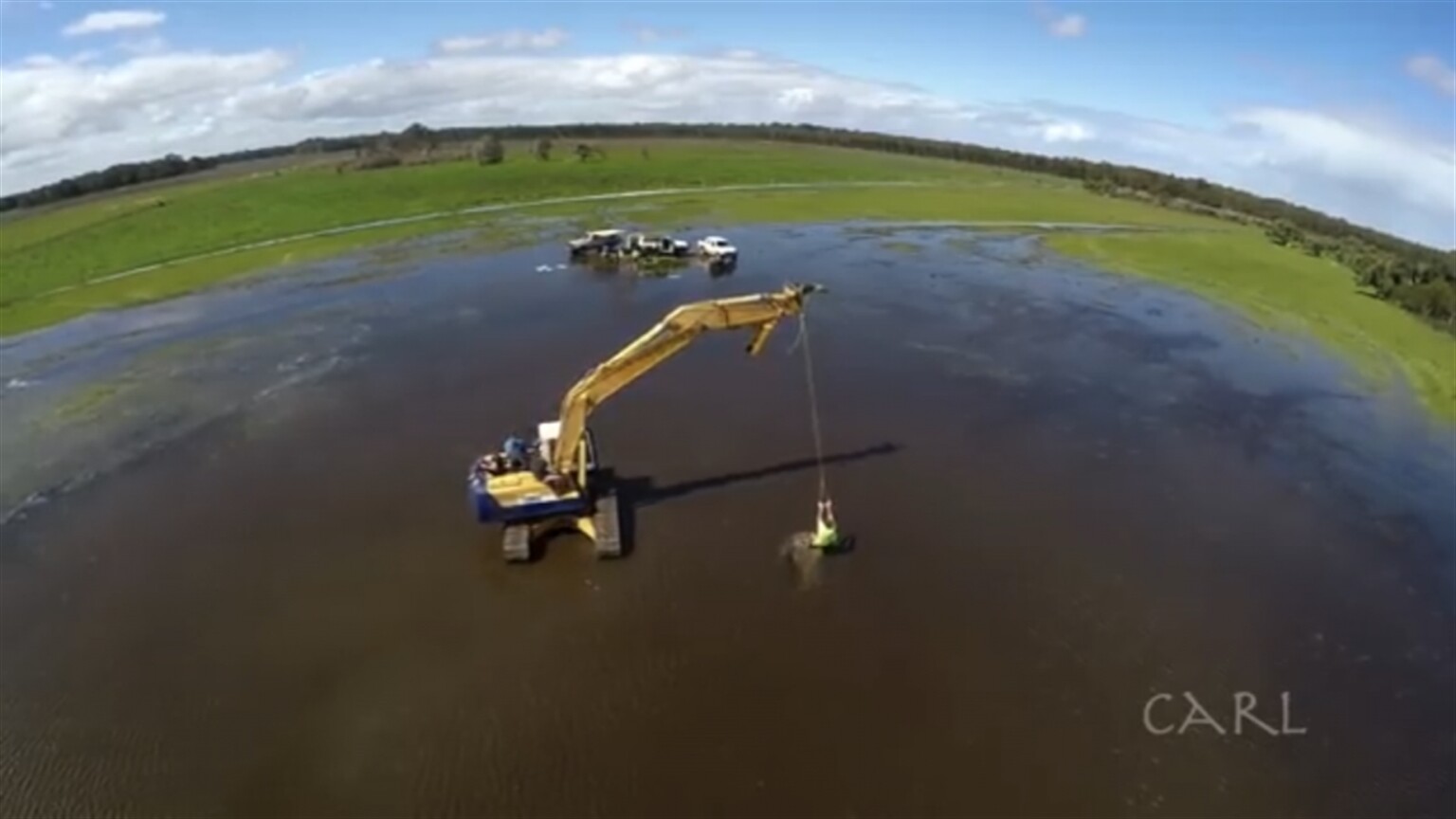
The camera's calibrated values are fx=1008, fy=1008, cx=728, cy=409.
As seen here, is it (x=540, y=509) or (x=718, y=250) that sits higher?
(x=718, y=250)

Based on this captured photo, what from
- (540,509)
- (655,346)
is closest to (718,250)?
(655,346)

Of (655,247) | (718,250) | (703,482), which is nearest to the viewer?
(703,482)

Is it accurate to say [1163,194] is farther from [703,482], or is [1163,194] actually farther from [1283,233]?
[703,482]

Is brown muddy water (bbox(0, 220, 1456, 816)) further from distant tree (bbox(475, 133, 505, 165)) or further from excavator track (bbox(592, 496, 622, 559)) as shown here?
distant tree (bbox(475, 133, 505, 165))

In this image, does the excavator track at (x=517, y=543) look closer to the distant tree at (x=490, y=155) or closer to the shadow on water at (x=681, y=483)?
the shadow on water at (x=681, y=483)

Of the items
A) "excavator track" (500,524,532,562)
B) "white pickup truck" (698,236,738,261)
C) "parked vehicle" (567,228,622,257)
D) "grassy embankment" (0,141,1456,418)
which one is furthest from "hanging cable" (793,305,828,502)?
"parked vehicle" (567,228,622,257)

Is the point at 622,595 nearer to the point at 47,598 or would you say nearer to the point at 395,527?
the point at 395,527

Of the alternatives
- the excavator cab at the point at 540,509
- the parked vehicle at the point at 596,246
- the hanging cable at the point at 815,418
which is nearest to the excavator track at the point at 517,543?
the excavator cab at the point at 540,509
